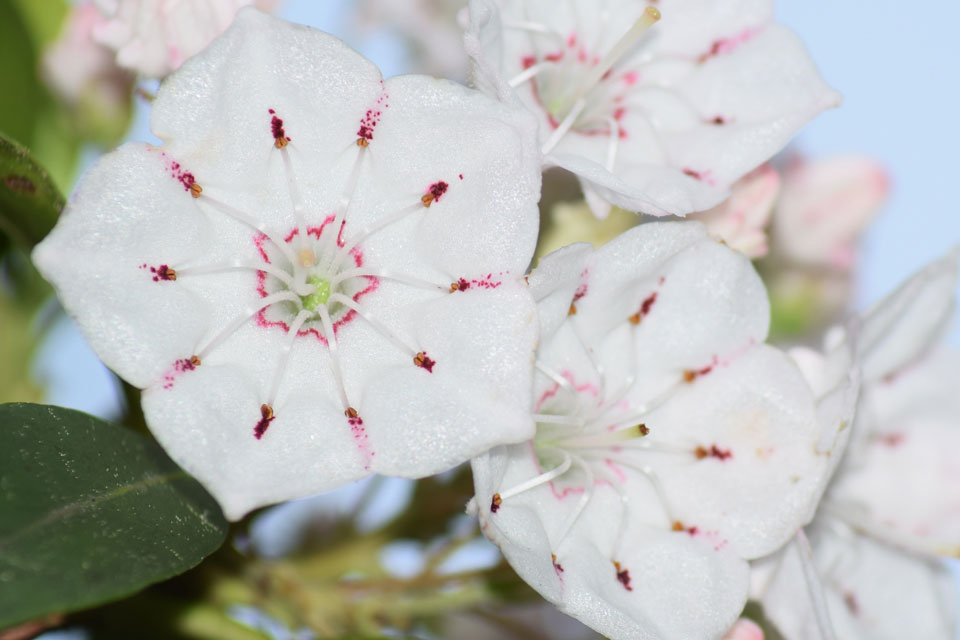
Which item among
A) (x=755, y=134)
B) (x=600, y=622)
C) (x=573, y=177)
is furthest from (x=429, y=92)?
(x=600, y=622)

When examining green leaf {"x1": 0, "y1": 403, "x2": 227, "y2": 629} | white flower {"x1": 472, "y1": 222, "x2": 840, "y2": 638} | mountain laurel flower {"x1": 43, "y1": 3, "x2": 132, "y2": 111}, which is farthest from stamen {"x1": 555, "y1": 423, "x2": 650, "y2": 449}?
mountain laurel flower {"x1": 43, "y1": 3, "x2": 132, "y2": 111}

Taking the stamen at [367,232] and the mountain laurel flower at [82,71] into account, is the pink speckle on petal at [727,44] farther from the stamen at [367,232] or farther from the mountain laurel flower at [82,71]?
the mountain laurel flower at [82,71]

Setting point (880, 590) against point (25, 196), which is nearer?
Answer: point (25, 196)

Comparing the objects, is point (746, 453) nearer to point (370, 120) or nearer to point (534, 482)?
point (534, 482)

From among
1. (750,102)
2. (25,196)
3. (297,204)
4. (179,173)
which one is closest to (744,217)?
(750,102)

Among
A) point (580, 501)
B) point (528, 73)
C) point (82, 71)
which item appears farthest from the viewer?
point (82, 71)

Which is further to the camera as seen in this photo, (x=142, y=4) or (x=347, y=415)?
(x=142, y=4)

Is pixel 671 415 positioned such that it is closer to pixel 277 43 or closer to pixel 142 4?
pixel 277 43

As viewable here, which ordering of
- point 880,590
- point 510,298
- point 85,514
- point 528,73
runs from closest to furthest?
point 85,514 < point 510,298 < point 528,73 < point 880,590

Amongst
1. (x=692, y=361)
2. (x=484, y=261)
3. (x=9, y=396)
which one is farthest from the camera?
(x=9, y=396)
